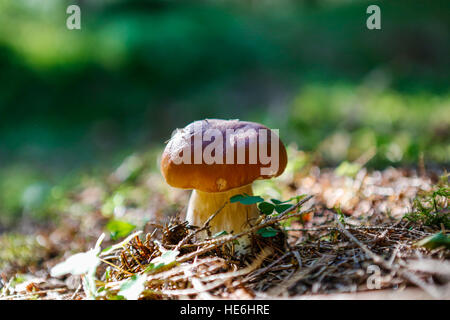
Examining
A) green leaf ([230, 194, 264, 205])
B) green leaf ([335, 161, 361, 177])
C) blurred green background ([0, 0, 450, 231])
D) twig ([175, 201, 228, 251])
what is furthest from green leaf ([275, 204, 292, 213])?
blurred green background ([0, 0, 450, 231])

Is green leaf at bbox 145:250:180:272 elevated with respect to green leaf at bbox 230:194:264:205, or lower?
lower

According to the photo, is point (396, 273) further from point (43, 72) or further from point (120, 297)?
point (43, 72)

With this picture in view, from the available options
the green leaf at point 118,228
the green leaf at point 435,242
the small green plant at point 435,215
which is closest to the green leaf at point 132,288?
the green leaf at point 118,228

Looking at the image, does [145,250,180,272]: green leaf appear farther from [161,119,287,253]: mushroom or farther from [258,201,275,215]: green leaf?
[258,201,275,215]: green leaf

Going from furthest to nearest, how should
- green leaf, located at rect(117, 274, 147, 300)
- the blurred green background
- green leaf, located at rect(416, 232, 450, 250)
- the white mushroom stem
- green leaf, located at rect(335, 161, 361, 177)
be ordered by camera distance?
the blurred green background → green leaf, located at rect(335, 161, 361, 177) → the white mushroom stem → green leaf, located at rect(416, 232, 450, 250) → green leaf, located at rect(117, 274, 147, 300)

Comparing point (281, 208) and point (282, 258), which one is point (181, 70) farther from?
point (282, 258)
